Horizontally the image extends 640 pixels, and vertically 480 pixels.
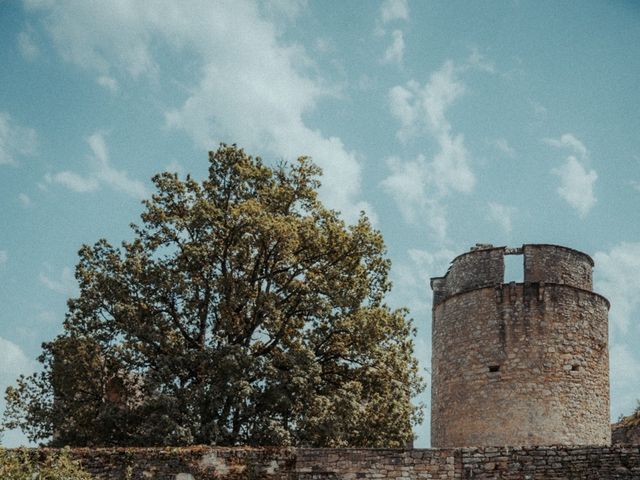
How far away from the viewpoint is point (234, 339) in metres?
21.6

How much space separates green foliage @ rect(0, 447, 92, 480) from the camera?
1500cm

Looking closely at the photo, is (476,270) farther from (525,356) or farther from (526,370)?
(526,370)

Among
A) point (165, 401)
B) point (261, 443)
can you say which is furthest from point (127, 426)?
point (261, 443)

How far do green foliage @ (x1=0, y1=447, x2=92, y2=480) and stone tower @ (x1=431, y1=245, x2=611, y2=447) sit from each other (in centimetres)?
930

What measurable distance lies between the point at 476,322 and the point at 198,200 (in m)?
7.45

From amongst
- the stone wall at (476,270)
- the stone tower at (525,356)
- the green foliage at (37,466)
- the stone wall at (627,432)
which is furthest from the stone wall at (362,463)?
the stone wall at (627,432)

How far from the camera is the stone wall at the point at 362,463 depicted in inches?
566

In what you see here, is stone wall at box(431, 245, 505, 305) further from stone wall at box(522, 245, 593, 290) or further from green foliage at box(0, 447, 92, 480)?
green foliage at box(0, 447, 92, 480)

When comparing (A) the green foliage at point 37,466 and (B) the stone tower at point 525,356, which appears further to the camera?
(B) the stone tower at point 525,356

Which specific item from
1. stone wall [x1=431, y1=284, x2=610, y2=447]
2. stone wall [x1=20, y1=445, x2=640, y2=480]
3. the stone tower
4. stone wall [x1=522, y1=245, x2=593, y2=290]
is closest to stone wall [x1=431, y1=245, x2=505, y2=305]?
the stone tower

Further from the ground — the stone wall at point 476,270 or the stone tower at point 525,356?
the stone wall at point 476,270

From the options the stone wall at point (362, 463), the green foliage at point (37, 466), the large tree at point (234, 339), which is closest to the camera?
the stone wall at point (362, 463)

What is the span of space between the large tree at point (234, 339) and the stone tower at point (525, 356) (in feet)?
4.51

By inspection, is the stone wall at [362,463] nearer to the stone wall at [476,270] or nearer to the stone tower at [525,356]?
the stone tower at [525,356]
